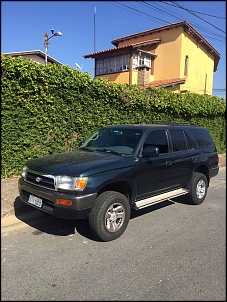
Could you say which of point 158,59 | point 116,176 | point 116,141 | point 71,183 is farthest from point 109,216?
point 158,59

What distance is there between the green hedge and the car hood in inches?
89.2

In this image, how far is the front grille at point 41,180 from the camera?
375cm

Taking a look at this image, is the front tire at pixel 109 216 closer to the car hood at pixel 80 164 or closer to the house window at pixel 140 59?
the car hood at pixel 80 164

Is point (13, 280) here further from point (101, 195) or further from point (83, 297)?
point (101, 195)

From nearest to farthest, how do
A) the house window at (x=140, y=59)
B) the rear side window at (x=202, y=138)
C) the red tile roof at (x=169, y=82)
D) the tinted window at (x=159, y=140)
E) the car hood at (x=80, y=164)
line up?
the car hood at (x=80, y=164)
the tinted window at (x=159, y=140)
the rear side window at (x=202, y=138)
the house window at (x=140, y=59)
the red tile roof at (x=169, y=82)

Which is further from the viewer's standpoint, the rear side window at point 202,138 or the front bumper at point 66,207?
the rear side window at point 202,138

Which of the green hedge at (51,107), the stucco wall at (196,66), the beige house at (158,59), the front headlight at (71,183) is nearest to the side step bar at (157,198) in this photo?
the front headlight at (71,183)

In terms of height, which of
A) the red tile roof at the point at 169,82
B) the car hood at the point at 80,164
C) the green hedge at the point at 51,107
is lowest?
the car hood at the point at 80,164

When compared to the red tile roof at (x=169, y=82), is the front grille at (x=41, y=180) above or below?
below

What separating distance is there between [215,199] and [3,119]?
5212 millimetres

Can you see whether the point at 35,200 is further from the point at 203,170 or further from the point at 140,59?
the point at 140,59

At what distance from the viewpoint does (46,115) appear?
6.84 meters

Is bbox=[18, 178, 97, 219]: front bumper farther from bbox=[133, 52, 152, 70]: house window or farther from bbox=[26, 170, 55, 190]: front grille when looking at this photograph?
bbox=[133, 52, 152, 70]: house window

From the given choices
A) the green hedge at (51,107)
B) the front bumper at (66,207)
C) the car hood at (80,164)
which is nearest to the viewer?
the front bumper at (66,207)
